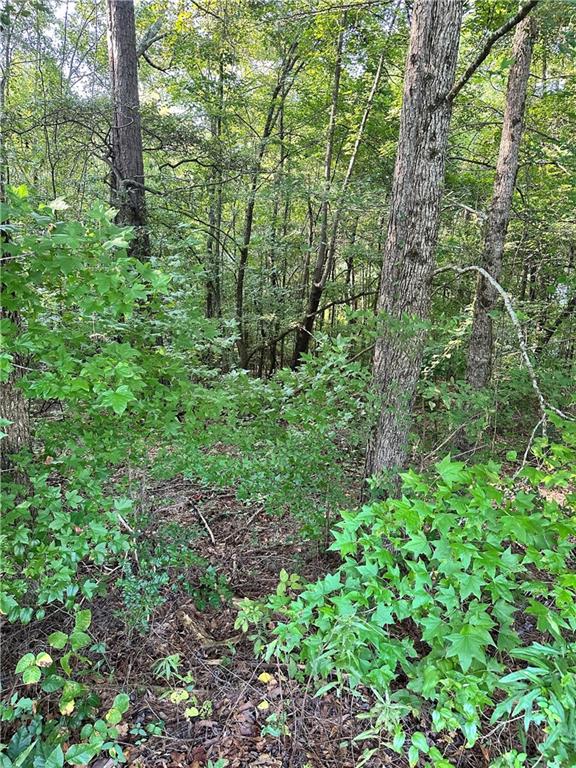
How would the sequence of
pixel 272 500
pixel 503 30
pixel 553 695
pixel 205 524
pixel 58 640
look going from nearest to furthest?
pixel 553 695 < pixel 58 640 < pixel 503 30 < pixel 272 500 < pixel 205 524

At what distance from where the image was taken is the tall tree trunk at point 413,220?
98.5 inches

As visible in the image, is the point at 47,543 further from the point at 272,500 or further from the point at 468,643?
the point at 468,643

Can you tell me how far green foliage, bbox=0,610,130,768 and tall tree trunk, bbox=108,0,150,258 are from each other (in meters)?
4.05

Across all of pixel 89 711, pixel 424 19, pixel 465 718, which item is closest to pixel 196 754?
pixel 89 711

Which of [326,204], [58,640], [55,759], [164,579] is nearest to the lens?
[55,759]

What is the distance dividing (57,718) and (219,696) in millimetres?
Answer: 771

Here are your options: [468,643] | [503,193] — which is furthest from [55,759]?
[503,193]

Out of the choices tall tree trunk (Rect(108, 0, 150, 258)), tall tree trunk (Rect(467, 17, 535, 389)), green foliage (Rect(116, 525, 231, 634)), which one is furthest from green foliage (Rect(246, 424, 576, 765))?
tall tree trunk (Rect(108, 0, 150, 258))

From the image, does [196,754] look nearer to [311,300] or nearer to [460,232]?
[460,232]

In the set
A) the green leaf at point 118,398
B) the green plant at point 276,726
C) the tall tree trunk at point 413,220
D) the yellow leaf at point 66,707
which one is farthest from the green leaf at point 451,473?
the yellow leaf at point 66,707

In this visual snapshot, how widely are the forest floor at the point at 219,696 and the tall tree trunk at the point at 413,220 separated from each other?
3.81 ft

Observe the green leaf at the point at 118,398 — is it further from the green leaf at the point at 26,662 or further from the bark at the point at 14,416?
the green leaf at the point at 26,662

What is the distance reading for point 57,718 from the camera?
205 centimetres

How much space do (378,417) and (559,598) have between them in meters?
1.53
